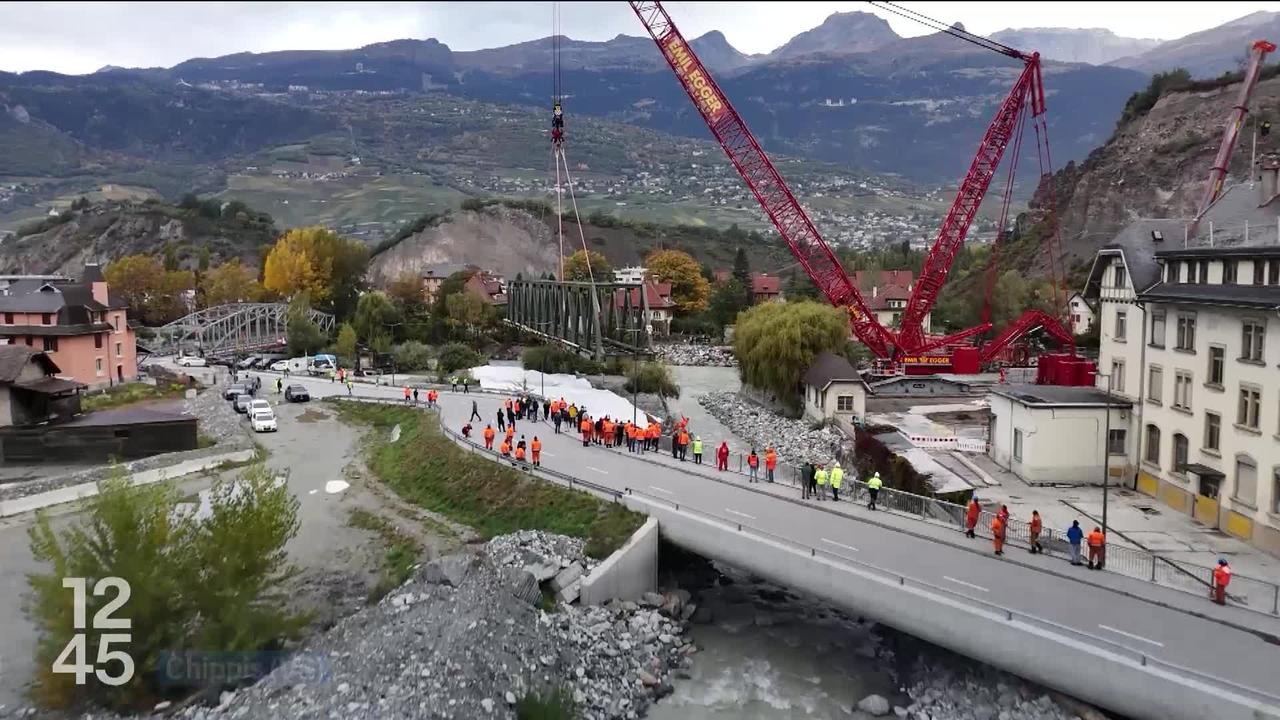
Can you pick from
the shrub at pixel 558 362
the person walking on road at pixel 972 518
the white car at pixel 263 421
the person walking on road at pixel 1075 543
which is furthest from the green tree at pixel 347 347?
the person walking on road at pixel 1075 543

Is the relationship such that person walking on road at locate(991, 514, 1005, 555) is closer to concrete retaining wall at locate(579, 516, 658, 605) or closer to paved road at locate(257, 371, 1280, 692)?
paved road at locate(257, 371, 1280, 692)

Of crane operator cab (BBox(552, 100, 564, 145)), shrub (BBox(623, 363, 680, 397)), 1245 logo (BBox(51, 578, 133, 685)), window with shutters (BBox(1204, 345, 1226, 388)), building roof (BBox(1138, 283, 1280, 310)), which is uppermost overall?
crane operator cab (BBox(552, 100, 564, 145))

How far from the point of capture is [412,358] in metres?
63.0

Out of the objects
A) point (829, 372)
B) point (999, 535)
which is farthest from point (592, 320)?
point (999, 535)

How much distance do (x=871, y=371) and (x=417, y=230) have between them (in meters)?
92.5

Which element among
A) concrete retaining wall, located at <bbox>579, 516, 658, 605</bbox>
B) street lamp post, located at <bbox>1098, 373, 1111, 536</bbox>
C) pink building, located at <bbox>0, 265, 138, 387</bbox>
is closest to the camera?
street lamp post, located at <bbox>1098, 373, 1111, 536</bbox>

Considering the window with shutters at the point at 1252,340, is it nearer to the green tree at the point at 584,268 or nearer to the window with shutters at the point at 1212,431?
the window with shutters at the point at 1212,431

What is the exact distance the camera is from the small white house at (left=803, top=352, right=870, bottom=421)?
43844 millimetres

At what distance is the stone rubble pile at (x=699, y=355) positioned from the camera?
75250mm

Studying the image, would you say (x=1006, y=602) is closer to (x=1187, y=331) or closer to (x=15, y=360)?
(x=1187, y=331)

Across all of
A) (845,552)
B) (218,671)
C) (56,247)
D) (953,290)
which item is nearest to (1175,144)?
(953,290)

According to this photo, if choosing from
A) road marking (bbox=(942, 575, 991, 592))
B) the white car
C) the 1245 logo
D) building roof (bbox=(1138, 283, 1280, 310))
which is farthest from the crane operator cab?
the 1245 logo

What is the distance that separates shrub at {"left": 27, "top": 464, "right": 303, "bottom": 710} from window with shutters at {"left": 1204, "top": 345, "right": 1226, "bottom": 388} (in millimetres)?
22427

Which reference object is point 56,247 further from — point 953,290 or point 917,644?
point 917,644
